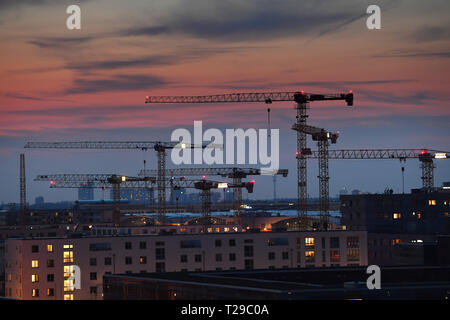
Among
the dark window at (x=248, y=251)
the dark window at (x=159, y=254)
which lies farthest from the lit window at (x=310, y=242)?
the dark window at (x=159, y=254)

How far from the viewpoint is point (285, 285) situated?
4459 cm

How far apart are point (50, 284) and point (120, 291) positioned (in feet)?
90.5

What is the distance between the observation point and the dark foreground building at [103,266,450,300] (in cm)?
3868

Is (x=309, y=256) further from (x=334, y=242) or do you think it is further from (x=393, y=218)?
(x=393, y=218)

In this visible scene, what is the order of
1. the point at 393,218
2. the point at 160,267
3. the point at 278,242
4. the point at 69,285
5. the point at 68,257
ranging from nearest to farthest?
the point at 69,285 < the point at 68,257 < the point at 160,267 < the point at 278,242 < the point at 393,218

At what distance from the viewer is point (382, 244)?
10838cm

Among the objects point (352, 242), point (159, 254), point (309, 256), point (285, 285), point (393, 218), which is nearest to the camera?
point (285, 285)

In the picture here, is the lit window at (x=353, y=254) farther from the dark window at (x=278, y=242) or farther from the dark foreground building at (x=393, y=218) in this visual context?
the dark foreground building at (x=393, y=218)

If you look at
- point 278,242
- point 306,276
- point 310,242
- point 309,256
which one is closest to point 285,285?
point 306,276

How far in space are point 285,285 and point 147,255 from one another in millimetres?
40373

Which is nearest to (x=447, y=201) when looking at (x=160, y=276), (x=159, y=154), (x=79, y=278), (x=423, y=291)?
(x=79, y=278)
